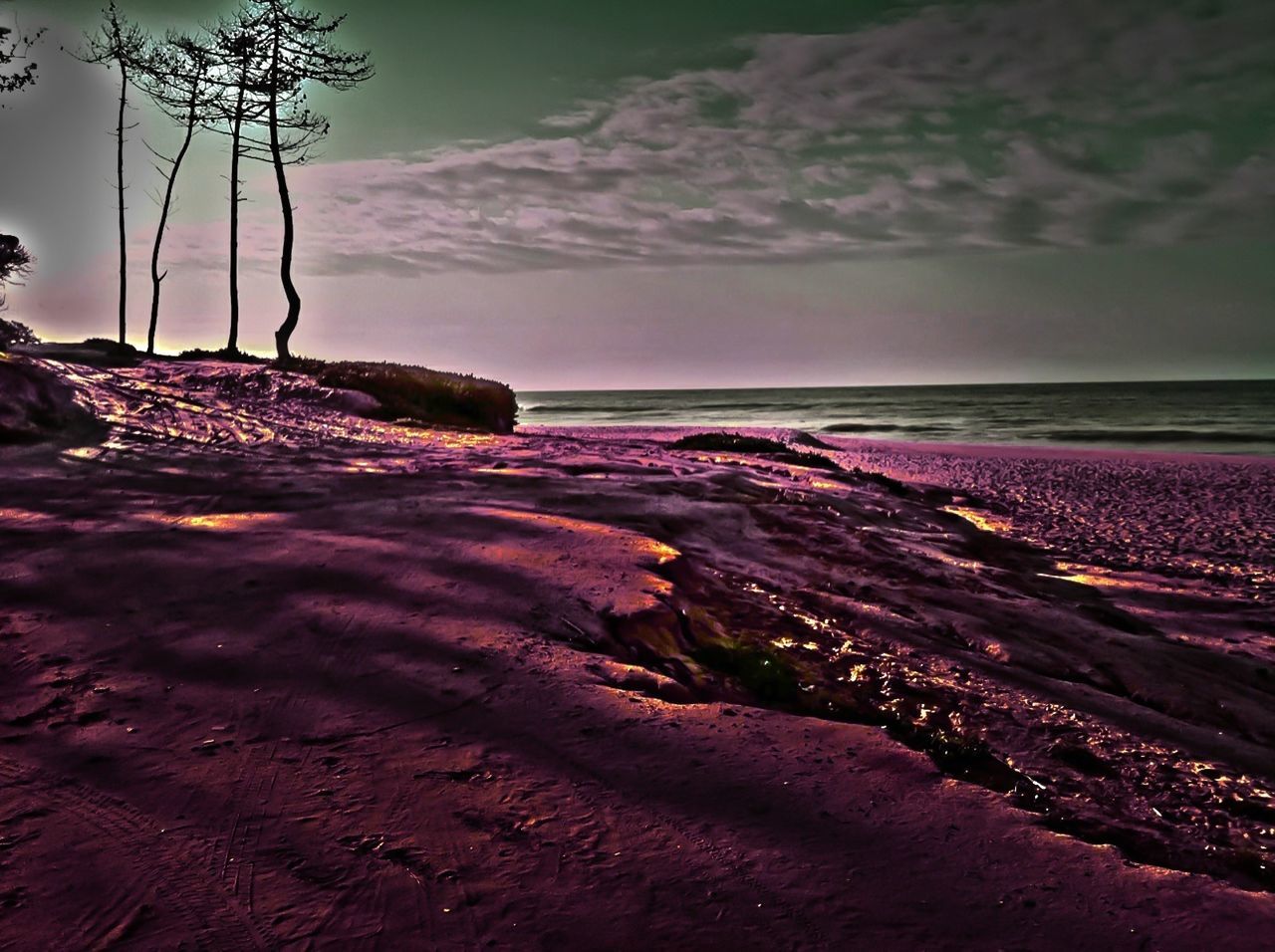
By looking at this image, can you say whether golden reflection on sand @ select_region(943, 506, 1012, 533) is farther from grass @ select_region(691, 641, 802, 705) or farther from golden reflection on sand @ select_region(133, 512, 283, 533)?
golden reflection on sand @ select_region(133, 512, 283, 533)

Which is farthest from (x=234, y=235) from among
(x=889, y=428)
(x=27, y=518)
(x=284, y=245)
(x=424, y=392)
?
(x=889, y=428)

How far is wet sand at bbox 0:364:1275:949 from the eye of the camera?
2.06 metres

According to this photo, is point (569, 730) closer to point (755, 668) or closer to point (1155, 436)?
point (755, 668)

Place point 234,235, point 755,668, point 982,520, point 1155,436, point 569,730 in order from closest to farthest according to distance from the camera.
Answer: point 569,730
point 755,668
point 982,520
point 234,235
point 1155,436

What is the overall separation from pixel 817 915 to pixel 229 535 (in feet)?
13.1

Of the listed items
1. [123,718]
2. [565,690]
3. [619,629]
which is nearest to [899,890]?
[565,690]

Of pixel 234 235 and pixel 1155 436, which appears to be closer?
pixel 234 235

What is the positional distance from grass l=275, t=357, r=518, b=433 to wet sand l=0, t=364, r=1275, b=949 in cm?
499

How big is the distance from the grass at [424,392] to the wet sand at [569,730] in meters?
4.99

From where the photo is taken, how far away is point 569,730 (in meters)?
2.91

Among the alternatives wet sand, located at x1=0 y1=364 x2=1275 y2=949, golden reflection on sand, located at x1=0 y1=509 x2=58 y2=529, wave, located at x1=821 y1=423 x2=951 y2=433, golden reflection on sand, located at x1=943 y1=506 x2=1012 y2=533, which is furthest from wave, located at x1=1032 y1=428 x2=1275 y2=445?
golden reflection on sand, located at x1=0 y1=509 x2=58 y2=529

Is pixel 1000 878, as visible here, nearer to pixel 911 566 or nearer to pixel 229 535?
pixel 911 566

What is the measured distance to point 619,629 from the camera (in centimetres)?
388

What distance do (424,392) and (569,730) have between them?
1015 cm
